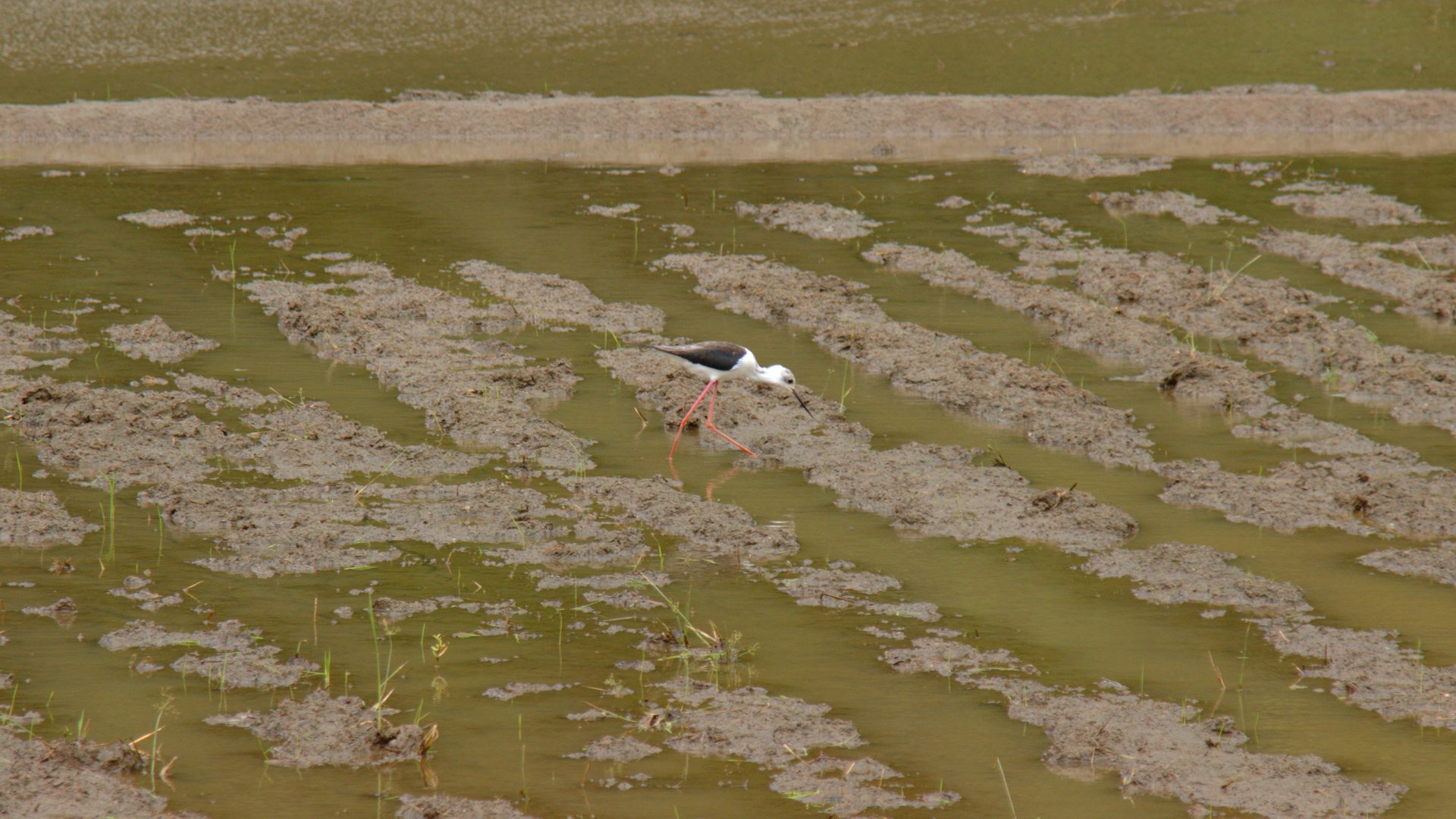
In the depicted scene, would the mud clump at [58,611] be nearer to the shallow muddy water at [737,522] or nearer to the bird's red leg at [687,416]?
the shallow muddy water at [737,522]

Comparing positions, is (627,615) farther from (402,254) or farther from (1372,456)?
(402,254)

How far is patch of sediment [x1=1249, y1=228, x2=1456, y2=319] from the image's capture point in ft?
34.0

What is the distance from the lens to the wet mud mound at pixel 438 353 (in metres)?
7.79

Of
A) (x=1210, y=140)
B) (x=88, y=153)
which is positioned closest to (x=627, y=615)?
(x=88, y=153)

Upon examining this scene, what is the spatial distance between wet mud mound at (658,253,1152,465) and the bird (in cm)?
114

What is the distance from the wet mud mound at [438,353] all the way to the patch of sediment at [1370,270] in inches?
243

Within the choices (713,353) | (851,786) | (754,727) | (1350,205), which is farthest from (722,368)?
(1350,205)

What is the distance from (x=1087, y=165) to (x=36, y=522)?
11.9 meters

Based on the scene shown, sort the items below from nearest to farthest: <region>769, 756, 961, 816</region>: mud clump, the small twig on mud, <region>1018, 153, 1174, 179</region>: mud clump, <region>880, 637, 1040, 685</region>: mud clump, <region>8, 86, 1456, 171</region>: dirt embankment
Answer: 1. <region>769, 756, 961, 816</region>: mud clump
2. the small twig on mud
3. <region>880, 637, 1040, 685</region>: mud clump
4. <region>1018, 153, 1174, 179</region>: mud clump
5. <region>8, 86, 1456, 171</region>: dirt embankment

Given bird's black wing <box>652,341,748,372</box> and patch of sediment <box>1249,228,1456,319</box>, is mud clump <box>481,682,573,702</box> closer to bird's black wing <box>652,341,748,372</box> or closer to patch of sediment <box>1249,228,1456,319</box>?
bird's black wing <box>652,341,748,372</box>

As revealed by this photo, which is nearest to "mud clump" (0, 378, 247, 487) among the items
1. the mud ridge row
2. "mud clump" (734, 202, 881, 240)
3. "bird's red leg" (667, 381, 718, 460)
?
"bird's red leg" (667, 381, 718, 460)

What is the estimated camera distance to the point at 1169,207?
13.6 metres

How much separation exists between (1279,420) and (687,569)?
12.5 ft

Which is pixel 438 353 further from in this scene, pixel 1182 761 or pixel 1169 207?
pixel 1169 207
